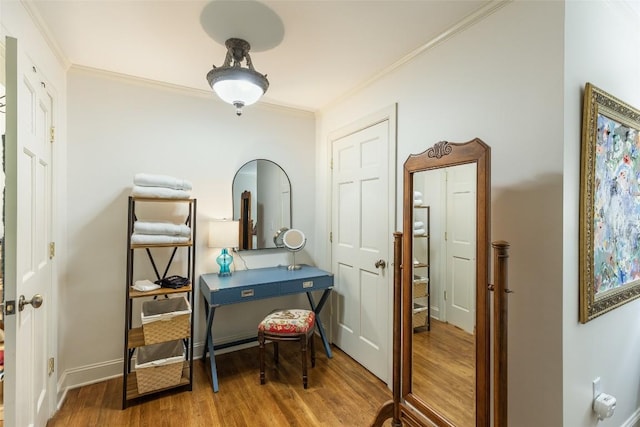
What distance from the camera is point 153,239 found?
216cm

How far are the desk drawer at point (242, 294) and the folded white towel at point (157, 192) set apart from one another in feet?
2.55

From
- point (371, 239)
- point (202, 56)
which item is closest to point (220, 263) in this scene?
point (371, 239)

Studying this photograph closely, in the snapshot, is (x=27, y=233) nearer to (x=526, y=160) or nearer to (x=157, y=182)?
(x=157, y=182)

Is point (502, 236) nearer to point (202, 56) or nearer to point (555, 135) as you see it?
point (555, 135)

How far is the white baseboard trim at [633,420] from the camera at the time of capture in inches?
67.9

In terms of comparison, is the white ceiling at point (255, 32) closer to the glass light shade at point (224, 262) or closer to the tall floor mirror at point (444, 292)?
the tall floor mirror at point (444, 292)

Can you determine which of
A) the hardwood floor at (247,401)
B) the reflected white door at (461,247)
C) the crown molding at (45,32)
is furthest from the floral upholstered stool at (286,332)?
the crown molding at (45,32)

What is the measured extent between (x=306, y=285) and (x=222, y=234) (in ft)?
2.78

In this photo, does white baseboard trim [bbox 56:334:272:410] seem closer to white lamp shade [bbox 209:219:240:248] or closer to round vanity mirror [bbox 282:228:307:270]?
white lamp shade [bbox 209:219:240:248]

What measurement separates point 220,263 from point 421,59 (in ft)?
7.37

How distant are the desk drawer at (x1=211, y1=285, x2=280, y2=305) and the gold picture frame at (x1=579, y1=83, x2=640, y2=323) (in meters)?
1.94

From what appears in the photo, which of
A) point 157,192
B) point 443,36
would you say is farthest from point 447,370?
point 157,192

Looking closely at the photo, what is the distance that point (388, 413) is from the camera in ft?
5.66

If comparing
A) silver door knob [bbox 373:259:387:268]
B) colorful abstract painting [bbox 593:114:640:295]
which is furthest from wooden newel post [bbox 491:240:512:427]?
silver door knob [bbox 373:259:387:268]
